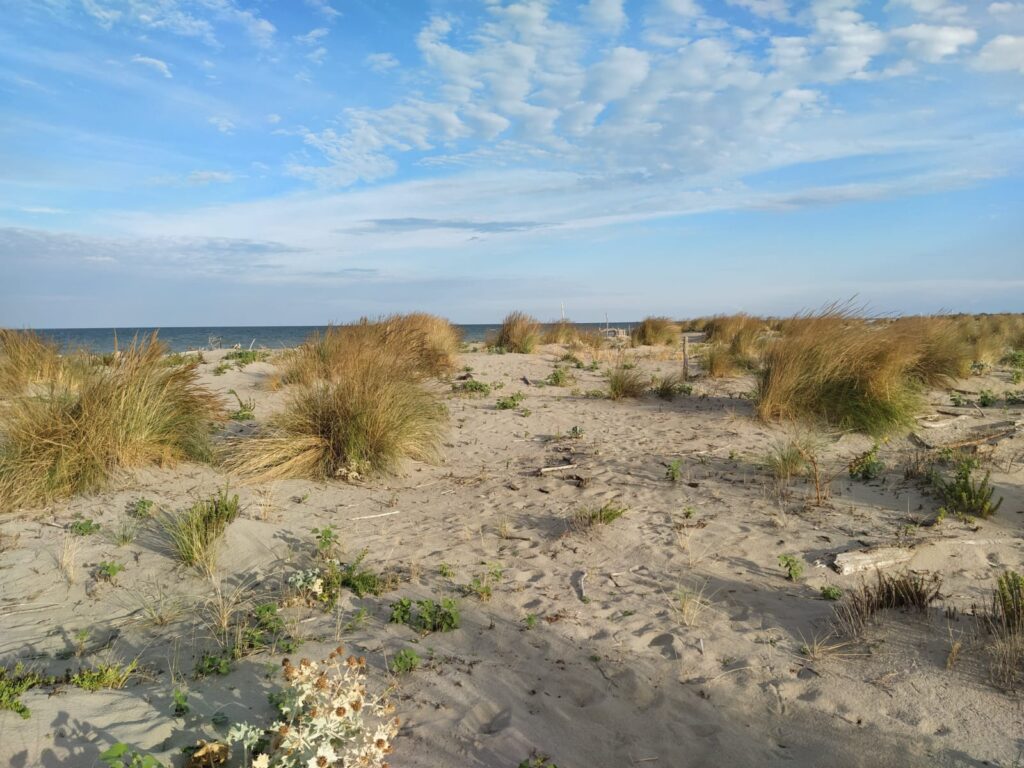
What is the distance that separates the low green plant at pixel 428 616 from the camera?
3.88 m

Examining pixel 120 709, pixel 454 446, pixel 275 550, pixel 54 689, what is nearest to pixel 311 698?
pixel 120 709

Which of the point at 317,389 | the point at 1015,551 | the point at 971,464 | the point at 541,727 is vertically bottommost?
the point at 541,727

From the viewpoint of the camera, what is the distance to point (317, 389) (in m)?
7.30

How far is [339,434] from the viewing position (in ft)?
22.6

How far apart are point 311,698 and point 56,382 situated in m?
5.73

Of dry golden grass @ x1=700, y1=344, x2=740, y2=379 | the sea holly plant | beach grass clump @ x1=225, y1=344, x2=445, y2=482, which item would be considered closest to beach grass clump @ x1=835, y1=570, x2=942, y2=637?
the sea holly plant

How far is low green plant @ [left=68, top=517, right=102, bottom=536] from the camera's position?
5105mm

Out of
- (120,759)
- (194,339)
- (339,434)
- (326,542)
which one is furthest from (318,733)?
(194,339)

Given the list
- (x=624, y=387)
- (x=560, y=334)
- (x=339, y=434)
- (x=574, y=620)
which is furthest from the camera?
(x=560, y=334)

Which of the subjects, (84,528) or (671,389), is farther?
(671,389)

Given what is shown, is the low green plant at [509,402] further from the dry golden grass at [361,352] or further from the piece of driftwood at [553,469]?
the piece of driftwood at [553,469]

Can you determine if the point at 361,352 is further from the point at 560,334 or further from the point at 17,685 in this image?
the point at 560,334

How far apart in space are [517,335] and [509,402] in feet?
23.3

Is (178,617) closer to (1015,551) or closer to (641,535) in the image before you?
(641,535)
